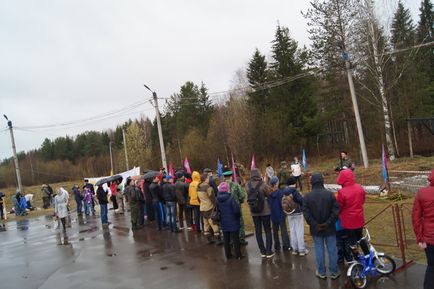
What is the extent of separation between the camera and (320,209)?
6.36 metres

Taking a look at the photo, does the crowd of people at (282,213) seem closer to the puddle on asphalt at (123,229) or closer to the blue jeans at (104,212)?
the puddle on asphalt at (123,229)

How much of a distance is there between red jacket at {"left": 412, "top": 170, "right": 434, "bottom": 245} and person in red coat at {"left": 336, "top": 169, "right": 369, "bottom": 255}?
1.39 m

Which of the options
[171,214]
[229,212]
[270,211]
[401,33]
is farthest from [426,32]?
[229,212]

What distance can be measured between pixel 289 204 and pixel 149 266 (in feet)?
11.8

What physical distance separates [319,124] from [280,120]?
150 inches

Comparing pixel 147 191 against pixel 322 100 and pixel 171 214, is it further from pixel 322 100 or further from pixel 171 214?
pixel 322 100

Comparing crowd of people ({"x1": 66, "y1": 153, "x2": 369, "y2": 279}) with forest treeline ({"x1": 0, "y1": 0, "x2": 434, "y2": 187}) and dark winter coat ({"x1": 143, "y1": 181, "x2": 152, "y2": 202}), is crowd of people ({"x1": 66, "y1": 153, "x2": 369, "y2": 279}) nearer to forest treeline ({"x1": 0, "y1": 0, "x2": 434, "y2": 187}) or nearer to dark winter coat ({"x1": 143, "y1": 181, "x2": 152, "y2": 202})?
dark winter coat ({"x1": 143, "y1": 181, "x2": 152, "y2": 202})

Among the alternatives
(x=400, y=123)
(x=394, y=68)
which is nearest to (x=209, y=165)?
(x=400, y=123)

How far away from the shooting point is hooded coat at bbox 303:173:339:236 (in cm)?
633

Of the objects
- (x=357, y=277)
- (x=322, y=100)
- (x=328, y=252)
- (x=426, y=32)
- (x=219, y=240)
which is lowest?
(x=219, y=240)

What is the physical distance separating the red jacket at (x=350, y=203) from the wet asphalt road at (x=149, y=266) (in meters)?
0.94

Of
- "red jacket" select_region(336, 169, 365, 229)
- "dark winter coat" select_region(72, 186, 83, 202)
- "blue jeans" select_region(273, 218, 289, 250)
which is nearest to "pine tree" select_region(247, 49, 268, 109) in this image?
"dark winter coat" select_region(72, 186, 83, 202)

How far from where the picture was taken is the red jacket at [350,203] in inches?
252

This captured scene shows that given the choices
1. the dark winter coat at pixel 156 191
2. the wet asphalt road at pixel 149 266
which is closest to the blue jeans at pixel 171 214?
the wet asphalt road at pixel 149 266
